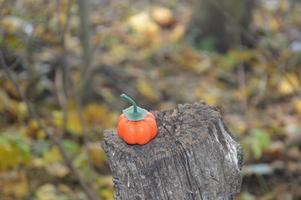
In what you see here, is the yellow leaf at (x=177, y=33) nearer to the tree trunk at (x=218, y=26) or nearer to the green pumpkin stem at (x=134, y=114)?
the tree trunk at (x=218, y=26)

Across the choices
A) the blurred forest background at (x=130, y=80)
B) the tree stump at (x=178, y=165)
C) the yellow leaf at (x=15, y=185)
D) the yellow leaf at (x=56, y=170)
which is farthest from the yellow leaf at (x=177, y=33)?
the tree stump at (x=178, y=165)

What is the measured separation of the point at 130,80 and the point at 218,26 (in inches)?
61.0

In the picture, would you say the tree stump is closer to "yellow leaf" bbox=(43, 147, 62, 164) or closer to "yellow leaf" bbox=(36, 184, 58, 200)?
"yellow leaf" bbox=(36, 184, 58, 200)

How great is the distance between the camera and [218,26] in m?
6.55

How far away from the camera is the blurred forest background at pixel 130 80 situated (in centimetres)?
403

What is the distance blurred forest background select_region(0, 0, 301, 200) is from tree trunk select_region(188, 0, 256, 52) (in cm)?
1

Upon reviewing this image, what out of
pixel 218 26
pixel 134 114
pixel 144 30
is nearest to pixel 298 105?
pixel 218 26

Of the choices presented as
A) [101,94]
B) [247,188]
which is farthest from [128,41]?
[247,188]

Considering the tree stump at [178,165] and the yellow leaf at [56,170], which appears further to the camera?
the yellow leaf at [56,170]

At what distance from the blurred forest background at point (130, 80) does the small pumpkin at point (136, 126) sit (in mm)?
1310

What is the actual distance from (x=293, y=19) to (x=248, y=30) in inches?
36.0

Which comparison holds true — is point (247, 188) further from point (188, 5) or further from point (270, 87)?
point (188, 5)

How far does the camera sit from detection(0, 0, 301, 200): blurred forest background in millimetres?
4027

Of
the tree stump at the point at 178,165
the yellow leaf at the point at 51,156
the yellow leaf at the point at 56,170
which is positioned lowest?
the tree stump at the point at 178,165
